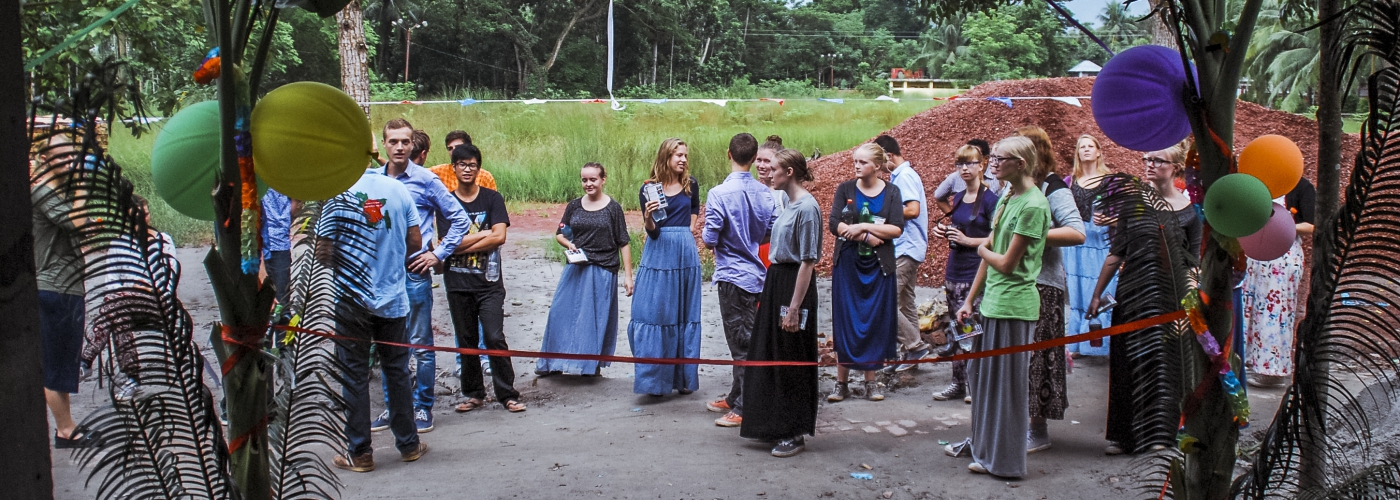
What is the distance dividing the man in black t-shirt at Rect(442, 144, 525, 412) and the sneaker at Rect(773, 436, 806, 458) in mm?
1795

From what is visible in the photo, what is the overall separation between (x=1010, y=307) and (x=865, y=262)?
5.08 feet

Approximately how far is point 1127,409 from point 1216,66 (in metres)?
2.91

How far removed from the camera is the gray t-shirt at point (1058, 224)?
16.1 feet

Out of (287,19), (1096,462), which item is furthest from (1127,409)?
(287,19)

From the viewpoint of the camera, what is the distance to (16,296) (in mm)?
1561

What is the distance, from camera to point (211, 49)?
2285 mm

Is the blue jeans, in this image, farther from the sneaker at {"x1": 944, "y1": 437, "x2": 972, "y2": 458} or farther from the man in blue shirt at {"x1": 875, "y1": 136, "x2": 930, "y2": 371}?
the man in blue shirt at {"x1": 875, "y1": 136, "x2": 930, "y2": 371}

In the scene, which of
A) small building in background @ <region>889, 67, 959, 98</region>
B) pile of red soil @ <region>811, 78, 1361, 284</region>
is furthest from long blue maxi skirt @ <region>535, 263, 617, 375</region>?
small building in background @ <region>889, 67, 959, 98</region>

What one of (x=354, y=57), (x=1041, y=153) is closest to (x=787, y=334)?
(x=1041, y=153)

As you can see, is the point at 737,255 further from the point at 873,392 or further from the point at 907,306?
the point at 907,306

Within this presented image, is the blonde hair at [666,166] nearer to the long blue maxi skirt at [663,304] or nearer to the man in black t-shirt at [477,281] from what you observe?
the long blue maxi skirt at [663,304]

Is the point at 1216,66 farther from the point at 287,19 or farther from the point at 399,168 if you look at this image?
the point at 287,19

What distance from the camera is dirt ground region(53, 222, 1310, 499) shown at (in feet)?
14.9

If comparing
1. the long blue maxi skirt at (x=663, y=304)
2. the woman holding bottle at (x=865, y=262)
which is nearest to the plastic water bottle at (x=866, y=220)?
the woman holding bottle at (x=865, y=262)
